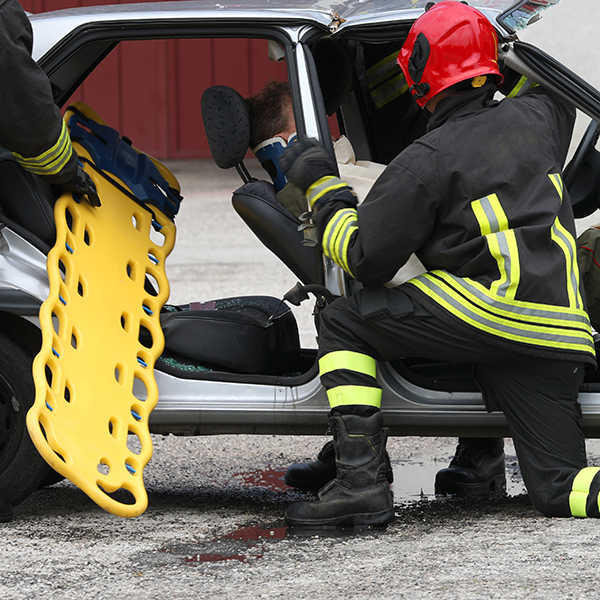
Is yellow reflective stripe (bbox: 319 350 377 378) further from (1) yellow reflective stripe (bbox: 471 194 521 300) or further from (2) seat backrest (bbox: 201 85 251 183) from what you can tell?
(2) seat backrest (bbox: 201 85 251 183)

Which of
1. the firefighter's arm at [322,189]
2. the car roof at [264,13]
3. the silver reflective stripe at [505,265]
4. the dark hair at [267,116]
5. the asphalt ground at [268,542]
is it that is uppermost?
the car roof at [264,13]

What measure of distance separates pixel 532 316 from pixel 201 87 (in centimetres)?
1484

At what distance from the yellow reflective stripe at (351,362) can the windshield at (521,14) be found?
3.74 feet

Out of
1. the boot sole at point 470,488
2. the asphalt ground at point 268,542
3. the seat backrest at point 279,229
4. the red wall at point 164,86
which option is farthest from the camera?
the red wall at point 164,86

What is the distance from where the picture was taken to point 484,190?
9.97 ft

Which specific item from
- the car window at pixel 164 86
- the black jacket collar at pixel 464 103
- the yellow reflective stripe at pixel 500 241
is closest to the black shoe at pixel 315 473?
the yellow reflective stripe at pixel 500 241

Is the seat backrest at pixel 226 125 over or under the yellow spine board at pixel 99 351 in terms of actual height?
over

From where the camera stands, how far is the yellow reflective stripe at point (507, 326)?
3080 mm

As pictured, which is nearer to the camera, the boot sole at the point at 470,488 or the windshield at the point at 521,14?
the windshield at the point at 521,14

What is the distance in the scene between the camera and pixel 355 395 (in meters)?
3.20

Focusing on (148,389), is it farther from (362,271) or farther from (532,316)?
(532,316)

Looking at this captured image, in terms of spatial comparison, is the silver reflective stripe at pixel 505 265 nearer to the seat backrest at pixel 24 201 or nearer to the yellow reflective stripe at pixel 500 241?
the yellow reflective stripe at pixel 500 241

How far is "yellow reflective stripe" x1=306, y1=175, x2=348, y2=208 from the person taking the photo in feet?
10.5

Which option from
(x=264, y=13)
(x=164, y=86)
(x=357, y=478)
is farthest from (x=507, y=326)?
(x=164, y=86)
